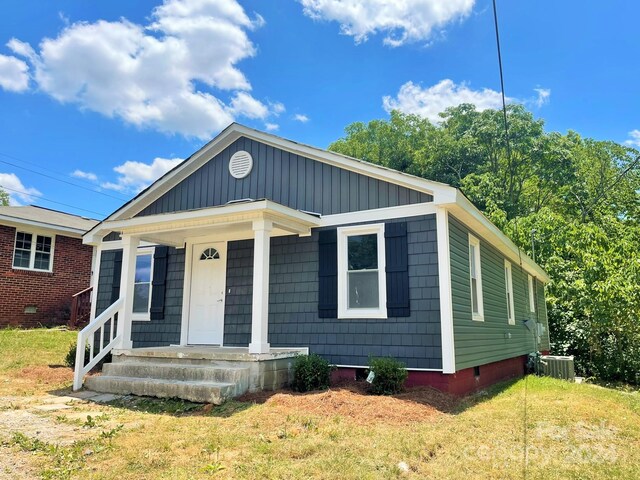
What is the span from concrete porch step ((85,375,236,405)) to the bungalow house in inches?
0.9

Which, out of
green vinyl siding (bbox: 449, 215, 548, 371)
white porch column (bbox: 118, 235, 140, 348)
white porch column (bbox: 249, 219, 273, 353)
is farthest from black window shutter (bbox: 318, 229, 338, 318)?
white porch column (bbox: 118, 235, 140, 348)

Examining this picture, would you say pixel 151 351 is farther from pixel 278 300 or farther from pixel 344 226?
pixel 344 226

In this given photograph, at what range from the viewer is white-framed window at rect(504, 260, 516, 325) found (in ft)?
39.5

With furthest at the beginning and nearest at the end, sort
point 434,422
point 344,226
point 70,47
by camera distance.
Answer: point 70,47 < point 344,226 < point 434,422

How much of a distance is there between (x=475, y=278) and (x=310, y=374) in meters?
3.98

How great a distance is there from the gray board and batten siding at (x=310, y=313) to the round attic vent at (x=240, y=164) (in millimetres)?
1401

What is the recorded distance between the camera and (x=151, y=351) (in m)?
7.95

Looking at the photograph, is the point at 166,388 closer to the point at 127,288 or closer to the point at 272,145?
the point at 127,288

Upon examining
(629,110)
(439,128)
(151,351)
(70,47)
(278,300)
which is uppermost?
(439,128)

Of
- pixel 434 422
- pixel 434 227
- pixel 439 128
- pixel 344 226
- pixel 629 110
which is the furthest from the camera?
pixel 439 128

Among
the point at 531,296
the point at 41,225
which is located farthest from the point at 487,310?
the point at 41,225

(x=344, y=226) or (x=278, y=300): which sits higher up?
(x=344, y=226)

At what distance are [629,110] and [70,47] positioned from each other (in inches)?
557

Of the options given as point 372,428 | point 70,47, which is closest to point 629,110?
point 372,428
